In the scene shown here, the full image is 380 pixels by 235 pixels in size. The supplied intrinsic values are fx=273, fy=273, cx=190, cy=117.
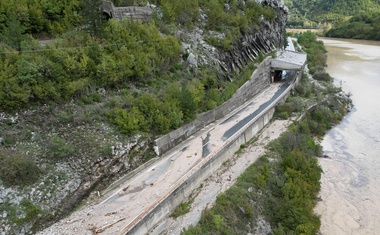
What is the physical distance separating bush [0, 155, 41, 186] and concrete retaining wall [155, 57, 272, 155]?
8.15 meters

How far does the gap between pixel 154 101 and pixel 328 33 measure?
4358 inches

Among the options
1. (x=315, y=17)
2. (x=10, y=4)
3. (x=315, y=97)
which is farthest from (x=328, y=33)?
(x=10, y=4)

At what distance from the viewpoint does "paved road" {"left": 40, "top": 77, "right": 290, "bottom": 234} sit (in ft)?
46.8

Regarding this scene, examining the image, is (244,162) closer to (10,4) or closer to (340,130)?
(340,130)

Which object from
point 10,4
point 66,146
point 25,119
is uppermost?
point 10,4

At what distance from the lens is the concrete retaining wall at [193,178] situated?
48.6 ft

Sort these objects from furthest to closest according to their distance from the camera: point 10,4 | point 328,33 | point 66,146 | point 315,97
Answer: point 328,33, point 315,97, point 10,4, point 66,146

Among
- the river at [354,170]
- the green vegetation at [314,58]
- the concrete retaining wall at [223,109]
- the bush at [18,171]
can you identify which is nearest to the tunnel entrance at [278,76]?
the concrete retaining wall at [223,109]

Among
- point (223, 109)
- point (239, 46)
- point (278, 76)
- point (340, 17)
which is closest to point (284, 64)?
point (278, 76)

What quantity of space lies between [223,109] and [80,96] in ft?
45.9

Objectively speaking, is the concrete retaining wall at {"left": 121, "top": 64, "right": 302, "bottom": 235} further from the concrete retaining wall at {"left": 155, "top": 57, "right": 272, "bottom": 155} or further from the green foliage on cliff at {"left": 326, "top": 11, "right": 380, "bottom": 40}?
the green foliage on cliff at {"left": 326, "top": 11, "right": 380, "bottom": 40}

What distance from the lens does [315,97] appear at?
3591 centimetres

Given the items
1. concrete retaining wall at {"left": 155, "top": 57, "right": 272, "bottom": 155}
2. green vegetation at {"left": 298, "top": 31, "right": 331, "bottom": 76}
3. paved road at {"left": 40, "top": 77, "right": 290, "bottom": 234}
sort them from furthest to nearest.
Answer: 1. green vegetation at {"left": 298, "top": 31, "right": 331, "bottom": 76}
2. concrete retaining wall at {"left": 155, "top": 57, "right": 272, "bottom": 155}
3. paved road at {"left": 40, "top": 77, "right": 290, "bottom": 234}

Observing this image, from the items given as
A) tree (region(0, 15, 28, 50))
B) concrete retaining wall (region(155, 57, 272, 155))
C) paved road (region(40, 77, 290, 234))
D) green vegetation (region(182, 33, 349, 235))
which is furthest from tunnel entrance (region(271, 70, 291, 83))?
tree (region(0, 15, 28, 50))
